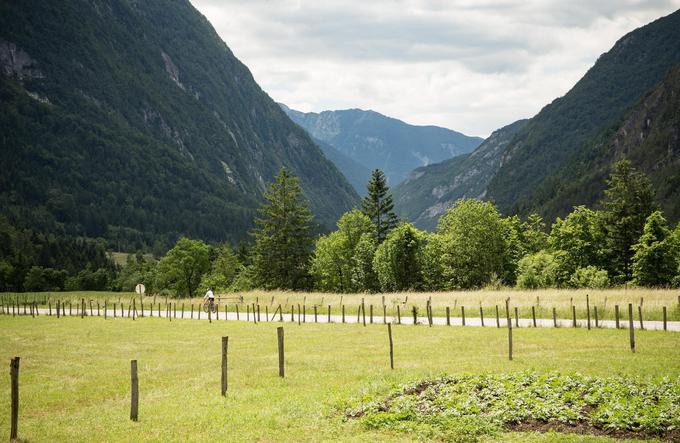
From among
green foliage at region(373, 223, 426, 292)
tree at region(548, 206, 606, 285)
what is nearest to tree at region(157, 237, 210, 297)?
green foliage at region(373, 223, 426, 292)

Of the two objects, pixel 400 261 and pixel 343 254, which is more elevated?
pixel 343 254

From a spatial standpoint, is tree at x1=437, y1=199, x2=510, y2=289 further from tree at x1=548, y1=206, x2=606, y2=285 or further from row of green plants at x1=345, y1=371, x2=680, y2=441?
row of green plants at x1=345, y1=371, x2=680, y2=441

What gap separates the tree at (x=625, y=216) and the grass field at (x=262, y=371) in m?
44.4

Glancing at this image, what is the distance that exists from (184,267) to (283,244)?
3705cm

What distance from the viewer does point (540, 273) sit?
79000mm

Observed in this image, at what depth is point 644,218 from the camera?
7512 centimetres

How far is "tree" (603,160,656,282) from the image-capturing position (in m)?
75.0

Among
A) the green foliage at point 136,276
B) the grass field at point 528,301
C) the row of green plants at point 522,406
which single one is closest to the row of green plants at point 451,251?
the grass field at point 528,301

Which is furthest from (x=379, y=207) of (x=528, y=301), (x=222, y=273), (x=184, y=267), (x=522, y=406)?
(x=522, y=406)

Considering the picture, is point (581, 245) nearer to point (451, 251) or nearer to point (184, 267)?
point (451, 251)

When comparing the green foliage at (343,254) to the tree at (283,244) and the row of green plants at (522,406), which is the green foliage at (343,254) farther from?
the row of green plants at (522,406)

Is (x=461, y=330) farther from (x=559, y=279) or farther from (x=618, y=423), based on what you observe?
(x=559, y=279)

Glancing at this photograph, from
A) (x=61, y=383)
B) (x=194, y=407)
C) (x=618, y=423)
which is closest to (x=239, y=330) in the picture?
(x=61, y=383)

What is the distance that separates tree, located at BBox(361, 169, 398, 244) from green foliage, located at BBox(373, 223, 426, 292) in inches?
484
